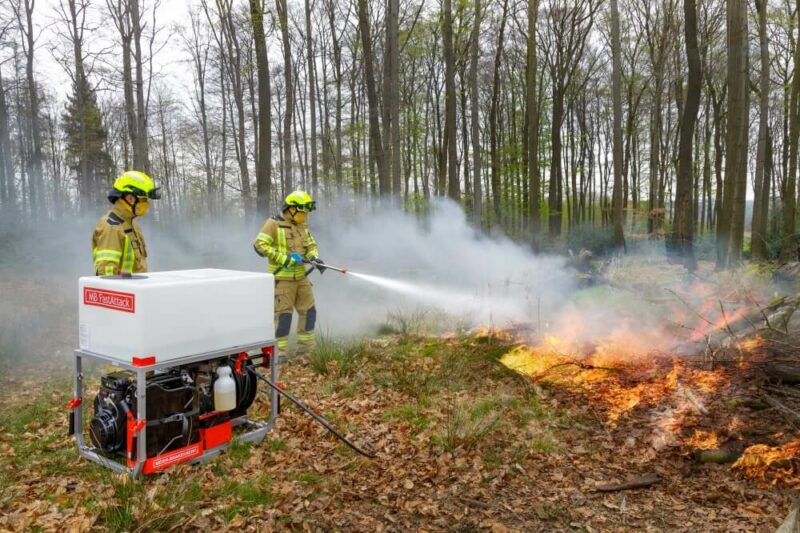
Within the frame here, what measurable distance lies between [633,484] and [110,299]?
162 inches

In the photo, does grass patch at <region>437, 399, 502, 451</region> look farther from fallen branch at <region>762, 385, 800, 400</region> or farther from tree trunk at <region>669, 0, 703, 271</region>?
tree trunk at <region>669, 0, 703, 271</region>

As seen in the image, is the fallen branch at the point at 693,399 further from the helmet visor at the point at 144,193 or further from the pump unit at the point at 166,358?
the helmet visor at the point at 144,193

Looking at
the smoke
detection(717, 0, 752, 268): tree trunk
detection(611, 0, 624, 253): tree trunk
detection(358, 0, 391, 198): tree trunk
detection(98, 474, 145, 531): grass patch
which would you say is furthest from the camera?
detection(611, 0, 624, 253): tree trunk

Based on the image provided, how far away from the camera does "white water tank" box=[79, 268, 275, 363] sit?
12.1ft

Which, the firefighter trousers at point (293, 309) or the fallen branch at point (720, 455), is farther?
the firefighter trousers at point (293, 309)

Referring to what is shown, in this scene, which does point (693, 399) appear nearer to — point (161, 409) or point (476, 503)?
point (476, 503)

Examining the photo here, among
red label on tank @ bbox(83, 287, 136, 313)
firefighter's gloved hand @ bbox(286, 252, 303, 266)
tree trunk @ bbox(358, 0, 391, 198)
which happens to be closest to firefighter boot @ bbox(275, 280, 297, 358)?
firefighter's gloved hand @ bbox(286, 252, 303, 266)

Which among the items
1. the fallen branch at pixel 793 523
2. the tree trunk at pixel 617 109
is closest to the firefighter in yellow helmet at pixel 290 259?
the fallen branch at pixel 793 523

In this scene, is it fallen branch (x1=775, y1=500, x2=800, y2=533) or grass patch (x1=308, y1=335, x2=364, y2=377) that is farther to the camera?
grass patch (x1=308, y1=335, x2=364, y2=377)

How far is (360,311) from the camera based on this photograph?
11.9 m

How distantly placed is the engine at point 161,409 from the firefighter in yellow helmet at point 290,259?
8.76 ft

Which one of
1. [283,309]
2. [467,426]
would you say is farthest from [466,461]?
[283,309]

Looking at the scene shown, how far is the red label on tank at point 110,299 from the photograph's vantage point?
12.1 ft

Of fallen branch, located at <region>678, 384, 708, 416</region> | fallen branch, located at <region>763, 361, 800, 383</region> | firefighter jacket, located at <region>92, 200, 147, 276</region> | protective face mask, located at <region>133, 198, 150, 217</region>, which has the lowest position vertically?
fallen branch, located at <region>678, 384, 708, 416</region>
